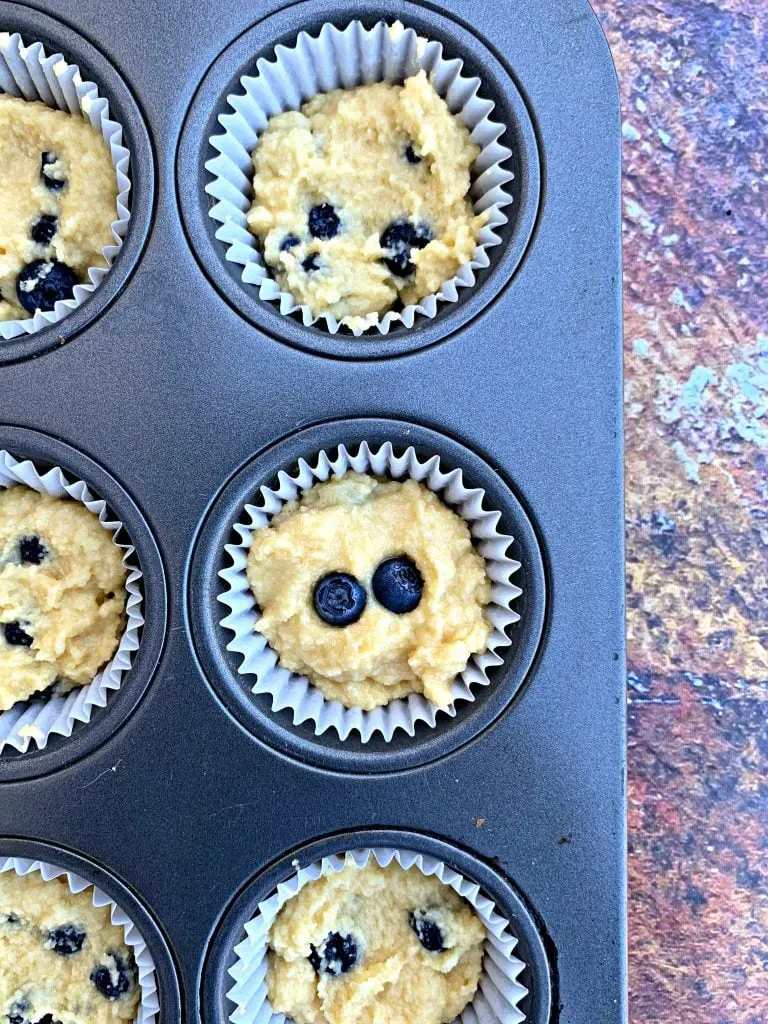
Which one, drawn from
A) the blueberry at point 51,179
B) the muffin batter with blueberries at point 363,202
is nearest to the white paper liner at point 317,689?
the muffin batter with blueberries at point 363,202

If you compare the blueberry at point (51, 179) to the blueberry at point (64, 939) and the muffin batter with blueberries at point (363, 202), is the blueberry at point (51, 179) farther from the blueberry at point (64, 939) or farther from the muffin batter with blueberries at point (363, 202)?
the blueberry at point (64, 939)

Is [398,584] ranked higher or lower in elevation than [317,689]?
higher

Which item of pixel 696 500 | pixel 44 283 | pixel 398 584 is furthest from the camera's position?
pixel 696 500

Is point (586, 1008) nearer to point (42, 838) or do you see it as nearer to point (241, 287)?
point (42, 838)

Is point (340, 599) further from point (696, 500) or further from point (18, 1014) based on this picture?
point (18, 1014)

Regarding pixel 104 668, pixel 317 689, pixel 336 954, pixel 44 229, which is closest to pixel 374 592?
pixel 317 689

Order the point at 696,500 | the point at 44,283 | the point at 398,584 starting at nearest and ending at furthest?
the point at 398,584 < the point at 44,283 < the point at 696,500

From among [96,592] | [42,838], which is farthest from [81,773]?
[96,592]
